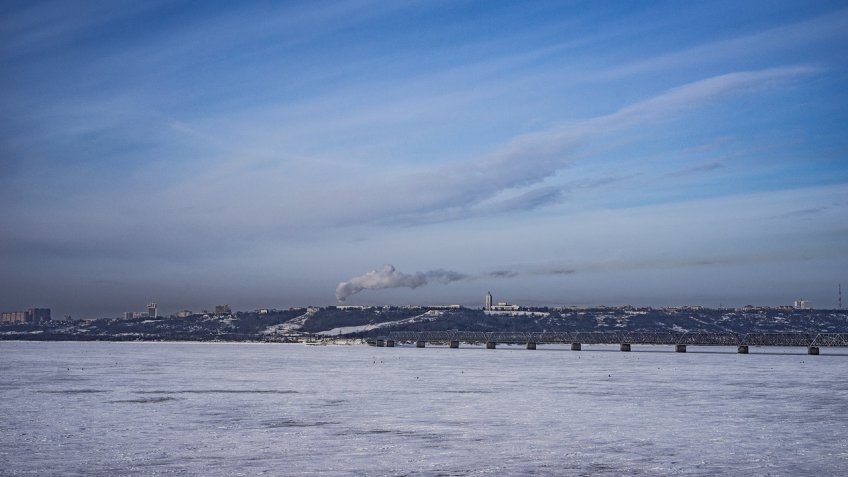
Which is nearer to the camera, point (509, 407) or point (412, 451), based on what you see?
point (412, 451)

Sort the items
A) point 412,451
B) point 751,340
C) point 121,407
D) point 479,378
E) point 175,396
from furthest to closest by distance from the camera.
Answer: point 751,340 → point 479,378 → point 175,396 → point 121,407 → point 412,451

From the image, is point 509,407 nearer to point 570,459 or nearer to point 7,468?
point 570,459

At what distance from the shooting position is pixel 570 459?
27031mm

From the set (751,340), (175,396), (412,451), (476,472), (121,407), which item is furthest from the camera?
(751,340)

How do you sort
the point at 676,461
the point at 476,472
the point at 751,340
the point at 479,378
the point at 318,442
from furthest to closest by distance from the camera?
Answer: the point at 751,340, the point at 479,378, the point at 318,442, the point at 676,461, the point at 476,472

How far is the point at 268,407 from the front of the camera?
4478 centimetres

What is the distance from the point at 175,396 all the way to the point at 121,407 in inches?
321

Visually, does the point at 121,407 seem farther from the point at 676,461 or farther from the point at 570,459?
the point at 676,461

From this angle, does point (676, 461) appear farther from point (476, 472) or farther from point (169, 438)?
point (169, 438)

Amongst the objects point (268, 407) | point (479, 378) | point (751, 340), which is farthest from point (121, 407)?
point (751, 340)

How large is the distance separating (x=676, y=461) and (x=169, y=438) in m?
18.1

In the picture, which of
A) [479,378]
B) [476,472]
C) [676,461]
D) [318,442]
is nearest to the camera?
[476,472]

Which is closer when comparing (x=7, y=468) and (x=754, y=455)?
(x=7, y=468)

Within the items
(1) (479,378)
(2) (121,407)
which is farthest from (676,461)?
(1) (479,378)
